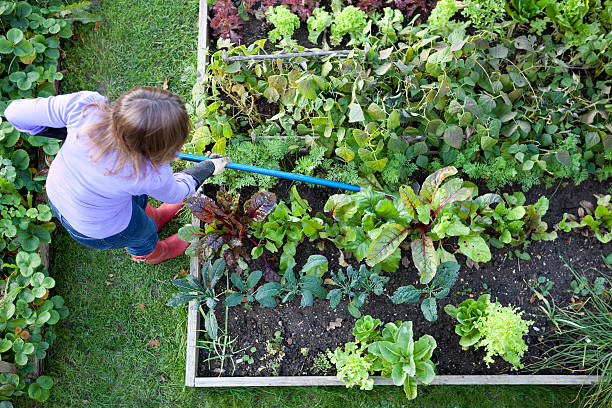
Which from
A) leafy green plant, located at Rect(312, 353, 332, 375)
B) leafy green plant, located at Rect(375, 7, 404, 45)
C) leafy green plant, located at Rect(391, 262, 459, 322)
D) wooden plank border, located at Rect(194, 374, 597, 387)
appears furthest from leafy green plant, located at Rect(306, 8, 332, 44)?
wooden plank border, located at Rect(194, 374, 597, 387)

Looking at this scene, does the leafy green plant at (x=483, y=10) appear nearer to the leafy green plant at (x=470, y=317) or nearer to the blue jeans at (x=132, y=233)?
the leafy green plant at (x=470, y=317)

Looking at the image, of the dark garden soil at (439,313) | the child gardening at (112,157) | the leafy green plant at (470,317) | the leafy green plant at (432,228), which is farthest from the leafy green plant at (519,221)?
the child gardening at (112,157)

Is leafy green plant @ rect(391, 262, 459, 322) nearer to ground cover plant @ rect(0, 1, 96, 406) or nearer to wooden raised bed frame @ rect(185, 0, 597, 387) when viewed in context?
wooden raised bed frame @ rect(185, 0, 597, 387)

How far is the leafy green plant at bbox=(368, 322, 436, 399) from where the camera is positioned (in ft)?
9.02

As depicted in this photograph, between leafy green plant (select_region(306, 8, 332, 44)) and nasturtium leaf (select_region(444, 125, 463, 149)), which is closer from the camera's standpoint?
nasturtium leaf (select_region(444, 125, 463, 149))

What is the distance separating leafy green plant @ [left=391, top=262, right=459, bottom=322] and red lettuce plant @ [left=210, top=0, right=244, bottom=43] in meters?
2.15

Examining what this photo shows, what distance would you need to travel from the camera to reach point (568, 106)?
10.8 ft

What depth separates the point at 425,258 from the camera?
2.90 m

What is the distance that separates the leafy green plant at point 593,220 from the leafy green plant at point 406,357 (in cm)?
131

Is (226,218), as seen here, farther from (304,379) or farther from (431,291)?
(431,291)

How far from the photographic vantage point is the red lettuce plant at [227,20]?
3559 mm

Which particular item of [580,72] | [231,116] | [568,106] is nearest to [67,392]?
[231,116]

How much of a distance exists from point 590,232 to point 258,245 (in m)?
2.27

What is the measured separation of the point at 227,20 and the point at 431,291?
7.88 feet
